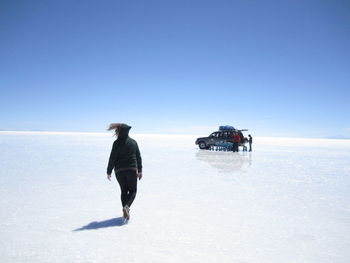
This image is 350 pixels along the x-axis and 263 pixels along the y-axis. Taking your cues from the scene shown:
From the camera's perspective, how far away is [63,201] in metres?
6.46

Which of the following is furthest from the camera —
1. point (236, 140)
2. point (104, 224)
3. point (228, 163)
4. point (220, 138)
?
point (220, 138)

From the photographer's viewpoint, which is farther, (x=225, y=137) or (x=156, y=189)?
(x=225, y=137)

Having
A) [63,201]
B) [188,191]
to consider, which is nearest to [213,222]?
[188,191]

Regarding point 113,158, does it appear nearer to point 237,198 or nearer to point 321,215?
point 237,198

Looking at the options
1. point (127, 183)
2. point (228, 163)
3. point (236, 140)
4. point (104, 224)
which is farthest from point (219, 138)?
point (104, 224)

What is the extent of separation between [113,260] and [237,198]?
13.7ft

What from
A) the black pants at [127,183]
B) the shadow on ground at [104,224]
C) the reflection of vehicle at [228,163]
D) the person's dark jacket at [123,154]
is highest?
the person's dark jacket at [123,154]

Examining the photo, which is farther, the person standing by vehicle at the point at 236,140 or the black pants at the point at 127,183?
the person standing by vehicle at the point at 236,140

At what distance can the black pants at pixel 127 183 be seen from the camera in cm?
507

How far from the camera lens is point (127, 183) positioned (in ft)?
16.9

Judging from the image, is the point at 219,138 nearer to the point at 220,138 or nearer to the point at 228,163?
the point at 220,138

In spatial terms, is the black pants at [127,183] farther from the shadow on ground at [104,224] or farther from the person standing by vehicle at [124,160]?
the shadow on ground at [104,224]

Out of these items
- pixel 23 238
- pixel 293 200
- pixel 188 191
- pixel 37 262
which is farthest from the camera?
pixel 188 191

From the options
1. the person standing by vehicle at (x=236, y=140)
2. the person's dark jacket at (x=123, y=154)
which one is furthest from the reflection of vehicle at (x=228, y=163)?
the person's dark jacket at (x=123, y=154)
